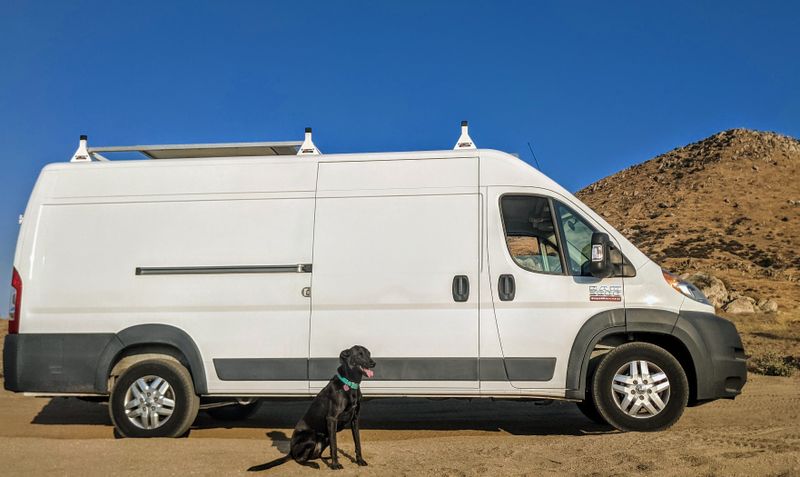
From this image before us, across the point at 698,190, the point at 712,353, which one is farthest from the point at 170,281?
the point at 698,190

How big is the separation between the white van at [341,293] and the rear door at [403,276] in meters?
Result: 0.01

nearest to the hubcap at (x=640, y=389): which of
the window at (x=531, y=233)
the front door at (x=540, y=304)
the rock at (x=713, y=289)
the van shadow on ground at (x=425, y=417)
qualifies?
the front door at (x=540, y=304)

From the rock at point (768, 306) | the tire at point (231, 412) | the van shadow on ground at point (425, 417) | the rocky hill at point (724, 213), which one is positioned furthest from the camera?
the rocky hill at point (724, 213)

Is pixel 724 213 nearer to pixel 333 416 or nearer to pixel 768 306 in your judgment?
pixel 768 306

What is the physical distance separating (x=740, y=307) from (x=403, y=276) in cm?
2058

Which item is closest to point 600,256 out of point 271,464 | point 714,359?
point 714,359

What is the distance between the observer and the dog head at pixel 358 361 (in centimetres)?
608

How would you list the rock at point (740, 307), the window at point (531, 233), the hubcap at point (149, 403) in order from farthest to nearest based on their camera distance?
the rock at point (740, 307)
the hubcap at point (149, 403)
the window at point (531, 233)

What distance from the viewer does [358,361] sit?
609 cm

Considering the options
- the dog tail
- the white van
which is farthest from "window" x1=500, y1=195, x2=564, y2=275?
the dog tail

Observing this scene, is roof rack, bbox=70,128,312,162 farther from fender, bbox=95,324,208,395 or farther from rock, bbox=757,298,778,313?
rock, bbox=757,298,778,313

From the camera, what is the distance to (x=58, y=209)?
7516 mm

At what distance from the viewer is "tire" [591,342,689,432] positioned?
684cm

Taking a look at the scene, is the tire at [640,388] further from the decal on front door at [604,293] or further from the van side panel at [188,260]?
the van side panel at [188,260]
